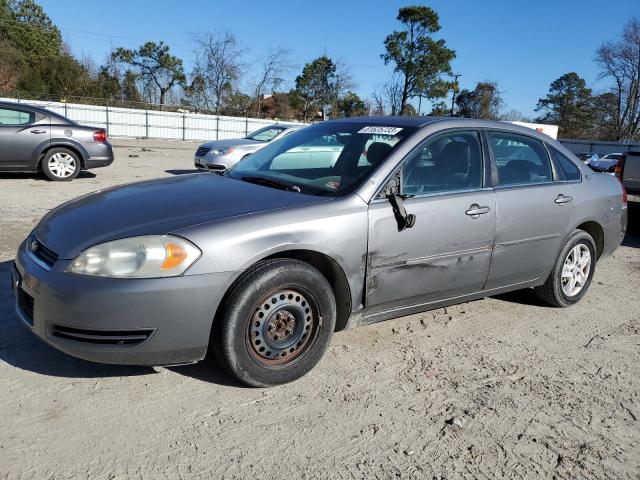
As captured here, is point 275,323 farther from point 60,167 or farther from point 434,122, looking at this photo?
point 60,167

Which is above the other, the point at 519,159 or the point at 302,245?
the point at 519,159

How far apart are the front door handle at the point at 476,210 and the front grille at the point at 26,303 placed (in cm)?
275

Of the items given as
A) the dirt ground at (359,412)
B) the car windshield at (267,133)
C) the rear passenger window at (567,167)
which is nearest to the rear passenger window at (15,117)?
the car windshield at (267,133)

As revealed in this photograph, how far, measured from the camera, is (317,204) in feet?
10.6

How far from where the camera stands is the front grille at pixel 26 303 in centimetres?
289

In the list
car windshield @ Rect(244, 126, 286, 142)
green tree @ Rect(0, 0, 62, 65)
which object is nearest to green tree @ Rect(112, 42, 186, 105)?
green tree @ Rect(0, 0, 62, 65)

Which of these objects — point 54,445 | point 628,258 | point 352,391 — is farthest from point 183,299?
point 628,258

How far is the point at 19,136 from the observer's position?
9750 millimetres

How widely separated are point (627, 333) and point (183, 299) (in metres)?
3.50

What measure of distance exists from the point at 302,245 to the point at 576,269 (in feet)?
9.72

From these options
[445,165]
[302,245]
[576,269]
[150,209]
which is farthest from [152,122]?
[302,245]

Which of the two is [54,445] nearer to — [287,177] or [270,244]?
[270,244]

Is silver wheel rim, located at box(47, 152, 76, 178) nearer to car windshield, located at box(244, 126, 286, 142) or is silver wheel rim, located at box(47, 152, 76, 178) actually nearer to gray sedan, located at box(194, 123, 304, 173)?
gray sedan, located at box(194, 123, 304, 173)

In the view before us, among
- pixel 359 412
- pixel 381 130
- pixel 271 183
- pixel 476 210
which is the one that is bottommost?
pixel 359 412
